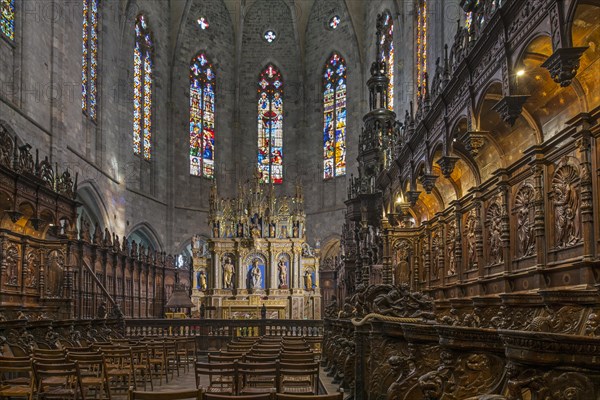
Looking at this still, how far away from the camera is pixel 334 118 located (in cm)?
4275

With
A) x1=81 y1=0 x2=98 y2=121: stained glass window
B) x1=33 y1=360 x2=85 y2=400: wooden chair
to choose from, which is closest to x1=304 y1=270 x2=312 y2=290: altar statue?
x1=81 y1=0 x2=98 y2=121: stained glass window

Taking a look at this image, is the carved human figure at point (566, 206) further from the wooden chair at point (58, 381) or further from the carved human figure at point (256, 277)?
the carved human figure at point (256, 277)

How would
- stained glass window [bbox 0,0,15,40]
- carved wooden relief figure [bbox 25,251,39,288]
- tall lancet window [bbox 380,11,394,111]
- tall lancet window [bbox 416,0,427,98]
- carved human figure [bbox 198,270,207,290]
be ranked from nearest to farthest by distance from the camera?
carved wooden relief figure [bbox 25,251,39,288], stained glass window [bbox 0,0,15,40], tall lancet window [bbox 416,0,427,98], carved human figure [bbox 198,270,207,290], tall lancet window [bbox 380,11,394,111]

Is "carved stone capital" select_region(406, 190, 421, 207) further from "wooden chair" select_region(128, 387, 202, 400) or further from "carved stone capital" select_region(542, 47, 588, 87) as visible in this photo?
"wooden chair" select_region(128, 387, 202, 400)

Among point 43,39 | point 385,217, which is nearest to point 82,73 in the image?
point 43,39

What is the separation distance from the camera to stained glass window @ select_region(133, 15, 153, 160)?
37250 millimetres

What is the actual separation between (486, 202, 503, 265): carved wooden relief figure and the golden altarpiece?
53.0 ft

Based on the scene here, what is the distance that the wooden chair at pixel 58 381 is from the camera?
26.8 ft

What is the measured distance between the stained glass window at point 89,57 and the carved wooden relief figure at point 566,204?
23058mm

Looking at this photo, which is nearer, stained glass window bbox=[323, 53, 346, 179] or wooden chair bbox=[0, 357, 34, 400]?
wooden chair bbox=[0, 357, 34, 400]

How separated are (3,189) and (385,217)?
37.6 ft

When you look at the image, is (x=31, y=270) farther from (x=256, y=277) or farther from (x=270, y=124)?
(x=270, y=124)

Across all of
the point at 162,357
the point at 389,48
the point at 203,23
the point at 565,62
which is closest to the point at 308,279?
the point at 389,48

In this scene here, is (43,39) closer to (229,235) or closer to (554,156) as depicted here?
(229,235)
